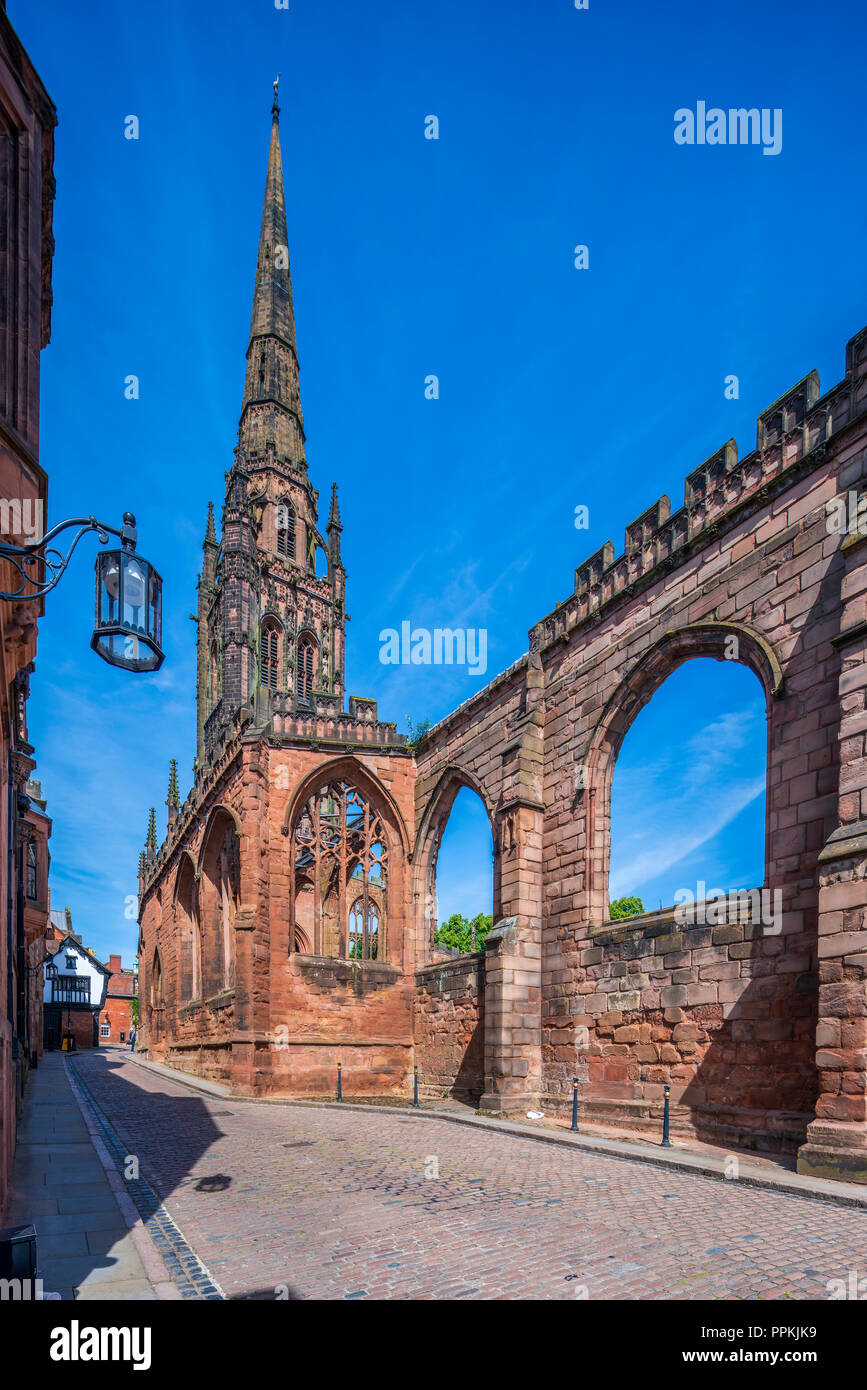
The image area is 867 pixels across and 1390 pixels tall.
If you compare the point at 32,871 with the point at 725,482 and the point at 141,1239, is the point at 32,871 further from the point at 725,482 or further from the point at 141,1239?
the point at 725,482

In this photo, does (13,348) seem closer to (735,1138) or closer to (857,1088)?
(857,1088)

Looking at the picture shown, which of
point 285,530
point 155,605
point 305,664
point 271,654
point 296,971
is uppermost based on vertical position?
point 285,530

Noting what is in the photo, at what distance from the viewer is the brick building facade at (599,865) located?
988cm

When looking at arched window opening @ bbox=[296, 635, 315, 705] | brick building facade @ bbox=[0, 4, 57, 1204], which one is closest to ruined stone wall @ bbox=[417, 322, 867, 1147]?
brick building facade @ bbox=[0, 4, 57, 1204]

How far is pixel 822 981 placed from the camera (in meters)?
8.74

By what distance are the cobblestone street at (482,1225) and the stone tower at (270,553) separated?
38044 mm

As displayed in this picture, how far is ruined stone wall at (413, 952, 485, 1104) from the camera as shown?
17.3 m

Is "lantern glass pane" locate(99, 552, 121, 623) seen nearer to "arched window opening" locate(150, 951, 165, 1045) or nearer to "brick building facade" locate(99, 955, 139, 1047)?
"arched window opening" locate(150, 951, 165, 1045)

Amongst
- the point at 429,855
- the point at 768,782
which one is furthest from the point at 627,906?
the point at 768,782

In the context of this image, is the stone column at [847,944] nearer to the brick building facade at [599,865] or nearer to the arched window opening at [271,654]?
the brick building facade at [599,865]

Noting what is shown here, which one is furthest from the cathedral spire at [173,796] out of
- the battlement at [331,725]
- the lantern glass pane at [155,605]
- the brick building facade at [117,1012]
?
the brick building facade at [117,1012]

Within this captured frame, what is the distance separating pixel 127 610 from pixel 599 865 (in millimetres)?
11229

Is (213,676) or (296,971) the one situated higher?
(213,676)

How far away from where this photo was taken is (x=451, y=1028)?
1834cm
